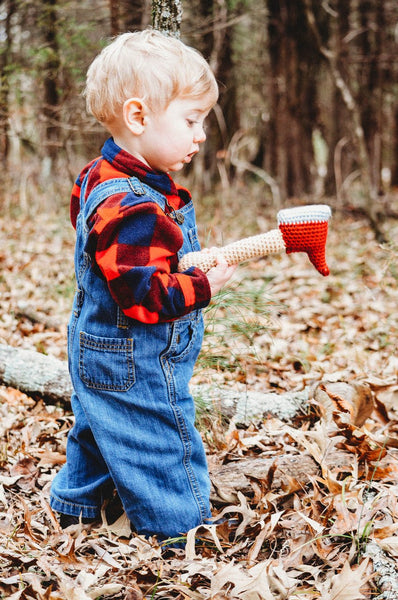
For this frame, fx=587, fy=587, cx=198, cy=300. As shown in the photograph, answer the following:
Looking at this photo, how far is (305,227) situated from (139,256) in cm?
55

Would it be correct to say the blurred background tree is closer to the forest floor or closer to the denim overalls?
the forest floor

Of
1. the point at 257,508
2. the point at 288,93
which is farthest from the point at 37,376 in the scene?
the point at 288,93

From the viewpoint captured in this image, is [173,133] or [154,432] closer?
[173,133]

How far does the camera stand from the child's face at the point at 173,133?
186 cm

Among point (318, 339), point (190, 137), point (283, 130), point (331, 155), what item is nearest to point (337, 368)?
point (318, 339)

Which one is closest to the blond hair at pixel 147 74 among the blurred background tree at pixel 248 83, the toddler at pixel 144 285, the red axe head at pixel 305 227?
the toddler at pixel 144 285

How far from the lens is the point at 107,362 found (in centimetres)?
191

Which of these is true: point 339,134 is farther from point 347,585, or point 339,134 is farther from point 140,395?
point 347,585

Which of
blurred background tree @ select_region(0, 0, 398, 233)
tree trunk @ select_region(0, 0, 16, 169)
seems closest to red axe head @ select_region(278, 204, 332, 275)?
blurred background tree @ select_region(0, 0, 398, 233)

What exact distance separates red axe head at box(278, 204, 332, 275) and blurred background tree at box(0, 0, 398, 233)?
4.80 metres

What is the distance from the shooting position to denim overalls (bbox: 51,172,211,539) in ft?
6.26

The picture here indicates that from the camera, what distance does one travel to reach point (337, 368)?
11.8 feet

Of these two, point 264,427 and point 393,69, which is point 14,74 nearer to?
point 264,427

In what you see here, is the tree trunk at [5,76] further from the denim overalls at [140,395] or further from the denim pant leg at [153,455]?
the denim pant leg at [153,455]
